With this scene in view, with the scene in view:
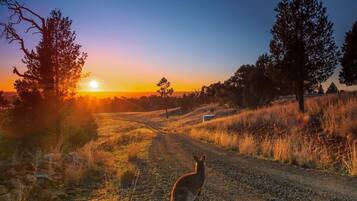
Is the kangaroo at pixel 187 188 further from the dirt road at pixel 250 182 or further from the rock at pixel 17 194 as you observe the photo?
the rock at pixel 17 194

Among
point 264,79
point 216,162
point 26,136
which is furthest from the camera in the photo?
point 264,79

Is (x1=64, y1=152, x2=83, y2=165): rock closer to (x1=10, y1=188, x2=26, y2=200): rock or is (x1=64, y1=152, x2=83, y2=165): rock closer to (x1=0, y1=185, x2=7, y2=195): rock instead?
(x1=0, y1=185, x2=7, y2=195): rock

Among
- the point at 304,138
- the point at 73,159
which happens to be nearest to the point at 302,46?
the point at 304,138

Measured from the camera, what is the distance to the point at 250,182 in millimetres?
9047

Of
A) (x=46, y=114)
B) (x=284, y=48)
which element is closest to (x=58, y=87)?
(x=46, y=114)

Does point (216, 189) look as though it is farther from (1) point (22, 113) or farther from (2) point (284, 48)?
(2) point (284, 48)

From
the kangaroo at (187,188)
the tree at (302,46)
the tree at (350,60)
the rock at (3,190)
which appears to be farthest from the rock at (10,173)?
the tree at (350,60)

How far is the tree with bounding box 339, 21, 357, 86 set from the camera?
34125 millimetres

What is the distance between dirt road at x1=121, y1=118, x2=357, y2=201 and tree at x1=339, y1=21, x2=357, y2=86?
27990 mm

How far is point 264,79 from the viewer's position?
4578cm

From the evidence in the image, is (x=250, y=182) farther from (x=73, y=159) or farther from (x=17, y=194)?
(x=73, y=159)

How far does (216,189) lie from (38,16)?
17.0 m

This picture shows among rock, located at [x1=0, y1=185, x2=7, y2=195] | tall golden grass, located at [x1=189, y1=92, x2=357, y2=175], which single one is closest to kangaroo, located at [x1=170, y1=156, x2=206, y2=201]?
tall golden grass, located at [x1=189, y1=92, x2=357, y2=175]

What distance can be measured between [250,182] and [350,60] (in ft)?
105
